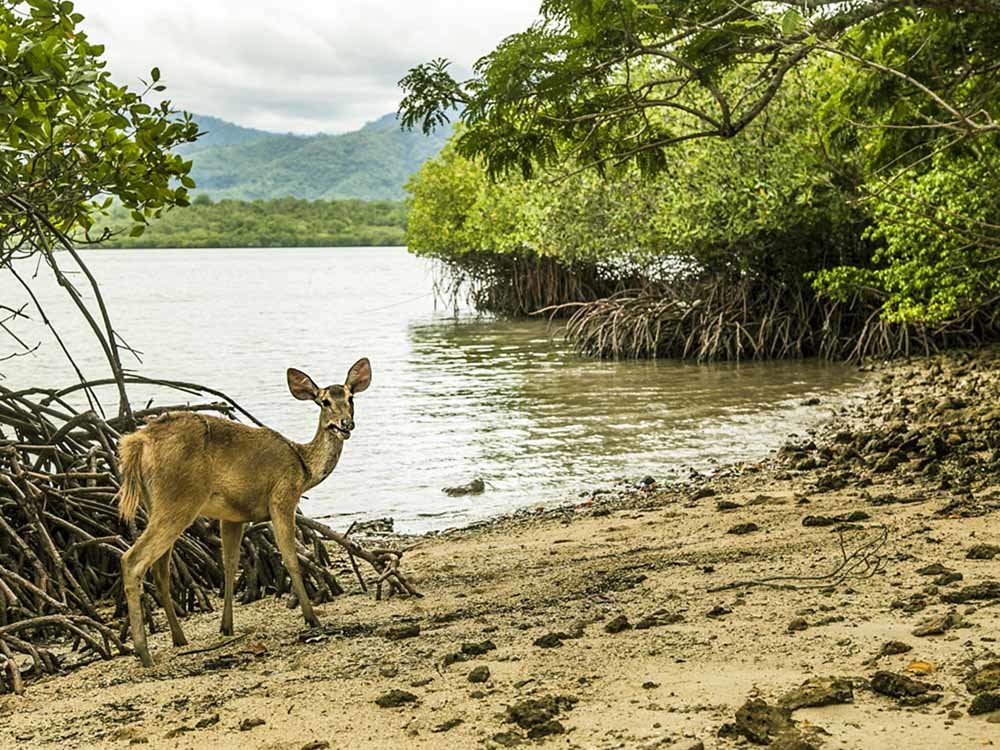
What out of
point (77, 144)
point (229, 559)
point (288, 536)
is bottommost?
point (229, 559)

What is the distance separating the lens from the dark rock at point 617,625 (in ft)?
15.8

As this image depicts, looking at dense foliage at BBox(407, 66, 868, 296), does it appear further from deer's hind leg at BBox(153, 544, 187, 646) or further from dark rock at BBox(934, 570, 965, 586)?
deer's hind leg at BBox(153, 544, 187, 646)

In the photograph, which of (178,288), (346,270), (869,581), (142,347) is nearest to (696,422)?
(869,581)

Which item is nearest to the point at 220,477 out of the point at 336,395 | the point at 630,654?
the point at 336,395

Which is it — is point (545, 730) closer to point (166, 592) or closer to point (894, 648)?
point (894, 648)

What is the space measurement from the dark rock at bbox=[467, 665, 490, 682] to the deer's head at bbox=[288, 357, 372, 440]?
1.26m

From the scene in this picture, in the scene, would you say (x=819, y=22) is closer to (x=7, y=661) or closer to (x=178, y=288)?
(x=7, y=661)

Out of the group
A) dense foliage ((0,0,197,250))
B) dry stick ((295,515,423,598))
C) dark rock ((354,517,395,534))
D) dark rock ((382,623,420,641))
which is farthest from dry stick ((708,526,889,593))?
dark rock ((354,517,395,534))

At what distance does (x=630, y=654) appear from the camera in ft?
14.6

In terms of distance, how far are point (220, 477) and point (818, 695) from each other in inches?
108

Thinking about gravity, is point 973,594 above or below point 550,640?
above

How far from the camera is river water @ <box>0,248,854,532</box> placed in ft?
39.0

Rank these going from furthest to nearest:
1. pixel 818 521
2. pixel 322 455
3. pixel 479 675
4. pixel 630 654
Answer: pixel 818 521, pixel 322 455, pixel 630 654, pixel 479 675

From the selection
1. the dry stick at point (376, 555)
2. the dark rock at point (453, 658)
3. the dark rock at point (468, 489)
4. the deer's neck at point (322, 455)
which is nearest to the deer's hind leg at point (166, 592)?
the deer's neck at point (322, 455)
